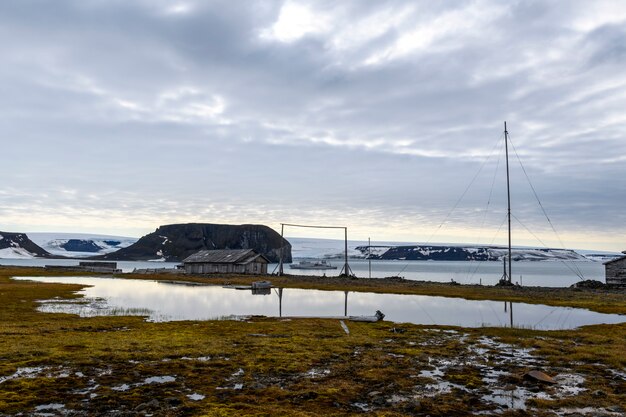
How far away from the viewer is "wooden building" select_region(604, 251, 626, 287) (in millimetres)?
62219

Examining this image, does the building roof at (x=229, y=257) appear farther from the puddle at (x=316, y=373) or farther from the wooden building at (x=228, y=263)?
the puddle at (x=316, y=373)

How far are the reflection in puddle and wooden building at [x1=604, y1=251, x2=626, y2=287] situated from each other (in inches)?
1144

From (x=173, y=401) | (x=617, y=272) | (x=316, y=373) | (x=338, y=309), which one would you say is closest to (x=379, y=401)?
(x=316, y=373)

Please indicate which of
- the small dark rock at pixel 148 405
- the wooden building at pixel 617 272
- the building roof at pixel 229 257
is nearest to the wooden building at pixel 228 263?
the building roof at pixel 229 257

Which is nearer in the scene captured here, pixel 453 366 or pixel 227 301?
pixel 453 366

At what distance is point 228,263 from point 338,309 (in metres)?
→ 59.3

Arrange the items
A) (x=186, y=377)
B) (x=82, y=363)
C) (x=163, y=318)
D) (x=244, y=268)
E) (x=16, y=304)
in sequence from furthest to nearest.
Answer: (x=244, y=268), (x=16, y=304), (x=163, y=318), (x=82, y=363), (x=186, y=377)

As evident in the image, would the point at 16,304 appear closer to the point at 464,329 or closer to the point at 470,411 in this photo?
the point at 464,329

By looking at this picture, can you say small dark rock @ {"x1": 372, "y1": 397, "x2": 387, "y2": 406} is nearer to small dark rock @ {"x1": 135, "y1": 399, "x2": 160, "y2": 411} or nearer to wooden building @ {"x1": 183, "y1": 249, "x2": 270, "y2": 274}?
small dark rock @ {"x1": 135, "y1": 399, "x2": 160, "y2": 411}

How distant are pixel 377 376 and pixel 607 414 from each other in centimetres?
647

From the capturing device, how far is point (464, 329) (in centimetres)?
2719

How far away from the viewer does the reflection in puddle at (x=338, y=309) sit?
3180 centimetres

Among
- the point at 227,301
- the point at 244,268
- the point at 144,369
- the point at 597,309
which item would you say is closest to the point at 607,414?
the point at 144,369

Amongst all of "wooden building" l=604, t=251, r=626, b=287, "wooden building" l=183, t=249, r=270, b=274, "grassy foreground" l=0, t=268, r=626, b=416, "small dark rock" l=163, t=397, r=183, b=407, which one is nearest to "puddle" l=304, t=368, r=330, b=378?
"grassy foreground" l=0, t=268, r=626, b=416
